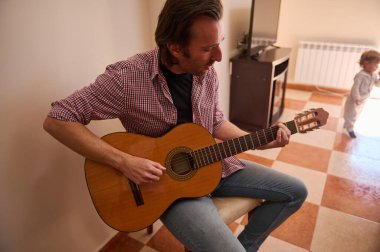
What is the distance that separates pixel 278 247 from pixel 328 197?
0.56 m

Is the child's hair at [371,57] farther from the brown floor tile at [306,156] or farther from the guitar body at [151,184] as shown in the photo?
the guitar body at [151,184]

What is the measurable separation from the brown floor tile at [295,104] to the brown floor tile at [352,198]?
127 cm

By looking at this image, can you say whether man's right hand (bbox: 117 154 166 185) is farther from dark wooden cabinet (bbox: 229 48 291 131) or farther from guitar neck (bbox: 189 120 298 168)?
dark wooden cabinet (bbox: 229 48 291 131)

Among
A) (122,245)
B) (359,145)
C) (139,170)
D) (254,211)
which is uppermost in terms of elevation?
(139,170)

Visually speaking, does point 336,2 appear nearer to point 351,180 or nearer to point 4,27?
point 351,180

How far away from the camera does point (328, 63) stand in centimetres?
305

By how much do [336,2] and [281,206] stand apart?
2756 millimetres

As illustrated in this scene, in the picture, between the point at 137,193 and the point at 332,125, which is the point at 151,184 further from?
the point at 332,125

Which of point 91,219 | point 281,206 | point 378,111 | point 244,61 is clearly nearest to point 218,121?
point 281,206

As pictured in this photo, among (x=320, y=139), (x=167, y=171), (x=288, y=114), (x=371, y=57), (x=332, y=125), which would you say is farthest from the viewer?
(x=288, y=114)

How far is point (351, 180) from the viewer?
1.85m

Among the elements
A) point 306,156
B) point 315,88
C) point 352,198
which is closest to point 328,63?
point 315,88

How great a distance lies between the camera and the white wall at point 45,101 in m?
0.91

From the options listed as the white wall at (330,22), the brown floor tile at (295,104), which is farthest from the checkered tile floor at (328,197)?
the white wall at (330,22)
